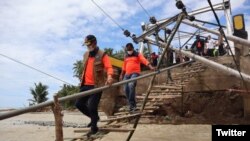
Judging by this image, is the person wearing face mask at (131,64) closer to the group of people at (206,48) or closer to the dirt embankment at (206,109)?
the dirt embankment at (206,109)

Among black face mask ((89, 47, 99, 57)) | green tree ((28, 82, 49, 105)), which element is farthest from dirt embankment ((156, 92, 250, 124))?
green tree ((28, 82, 49, 105))

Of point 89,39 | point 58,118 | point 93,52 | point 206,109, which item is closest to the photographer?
point 58,118

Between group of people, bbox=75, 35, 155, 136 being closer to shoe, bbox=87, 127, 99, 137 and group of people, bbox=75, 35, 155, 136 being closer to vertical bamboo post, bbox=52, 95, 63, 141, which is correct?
shoe, bbox=87, 127, 99, 137

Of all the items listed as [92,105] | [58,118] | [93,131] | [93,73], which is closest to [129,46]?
[93,73]

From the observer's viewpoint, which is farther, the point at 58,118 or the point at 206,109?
the point at 206,109

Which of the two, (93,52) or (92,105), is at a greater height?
(93,52)

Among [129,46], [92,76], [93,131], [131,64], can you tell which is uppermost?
[129,46]

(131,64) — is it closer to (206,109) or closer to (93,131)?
(93,131)

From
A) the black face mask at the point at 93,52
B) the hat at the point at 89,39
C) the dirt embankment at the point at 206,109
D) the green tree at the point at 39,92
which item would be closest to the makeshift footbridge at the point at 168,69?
the dirt embankment at the point at 206,109

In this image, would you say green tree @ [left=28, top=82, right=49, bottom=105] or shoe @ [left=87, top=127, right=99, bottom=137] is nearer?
shoe @ [left=87, top=127, right=99, bottom=137]

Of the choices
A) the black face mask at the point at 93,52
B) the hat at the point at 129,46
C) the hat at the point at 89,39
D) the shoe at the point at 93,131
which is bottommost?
the shoe at the point at 93,131

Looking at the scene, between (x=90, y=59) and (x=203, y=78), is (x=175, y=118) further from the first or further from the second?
(x=90, y=59)

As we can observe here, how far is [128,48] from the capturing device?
27.6 ft

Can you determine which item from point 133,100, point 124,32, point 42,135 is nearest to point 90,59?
point 133,100
